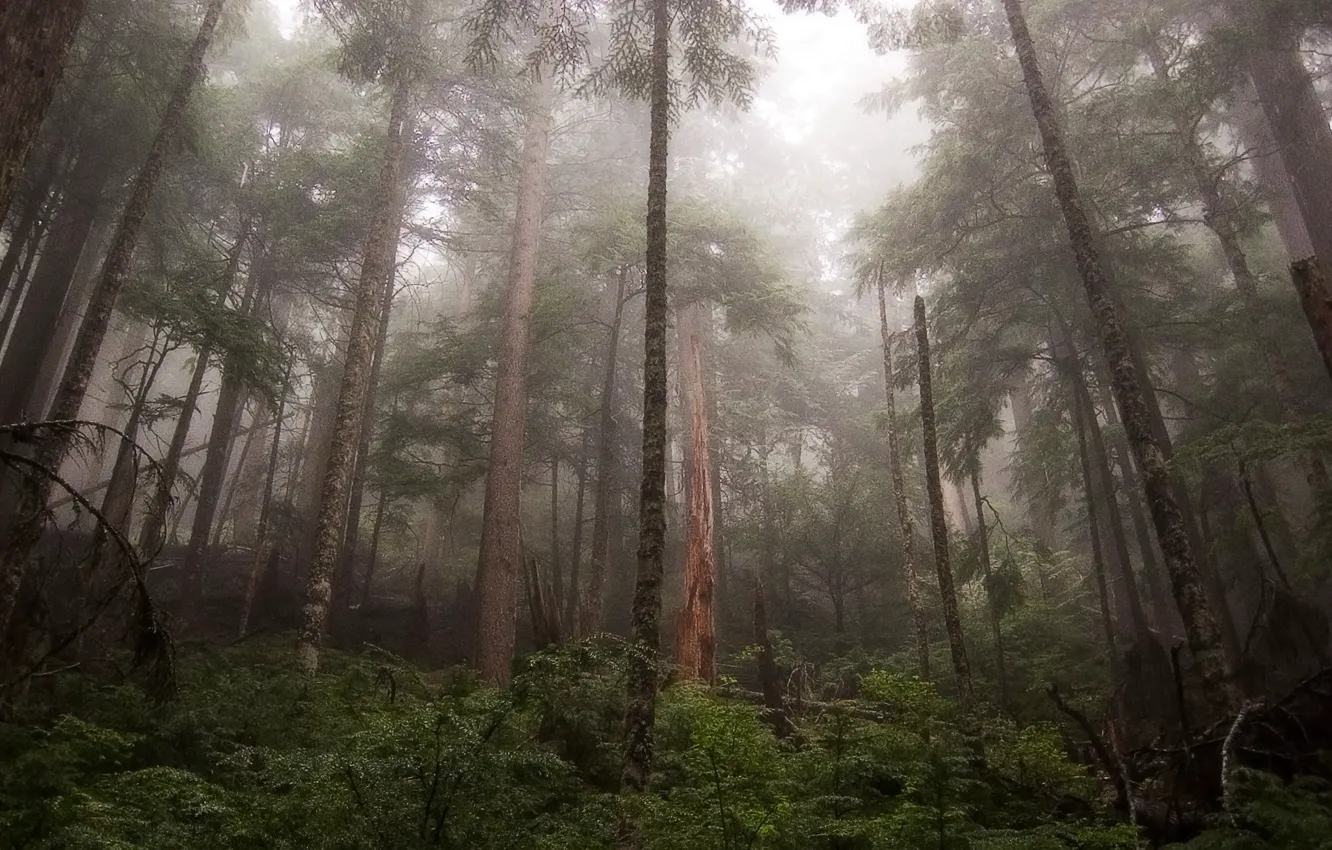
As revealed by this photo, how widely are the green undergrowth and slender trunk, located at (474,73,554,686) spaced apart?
4791 mm

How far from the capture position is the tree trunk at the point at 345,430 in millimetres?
10812

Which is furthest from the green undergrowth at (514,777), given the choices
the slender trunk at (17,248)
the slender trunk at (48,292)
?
the slender trunk at (48,292)

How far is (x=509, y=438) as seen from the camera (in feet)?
49.7

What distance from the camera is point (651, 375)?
8.79 metres

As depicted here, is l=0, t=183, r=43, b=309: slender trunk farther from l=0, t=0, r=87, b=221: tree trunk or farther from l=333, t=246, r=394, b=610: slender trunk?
l=0, t=0, r=87, b=221: tree trunk

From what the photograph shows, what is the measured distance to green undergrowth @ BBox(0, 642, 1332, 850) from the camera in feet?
15.3

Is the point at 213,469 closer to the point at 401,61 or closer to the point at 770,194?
the point at 401,61

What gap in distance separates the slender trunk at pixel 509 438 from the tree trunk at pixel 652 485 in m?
5.81

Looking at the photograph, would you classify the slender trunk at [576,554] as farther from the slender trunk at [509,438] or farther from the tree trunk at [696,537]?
the tree trunk at [696,537]

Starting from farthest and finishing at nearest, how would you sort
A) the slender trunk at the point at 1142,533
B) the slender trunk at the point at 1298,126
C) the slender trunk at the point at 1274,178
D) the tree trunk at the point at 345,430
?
the slender trunk at the point at 1274,178 → the slender trunk at the point at 1142,533 → the slender trunk at the point at 1298,126 → the tree trunk at the point at 345,430

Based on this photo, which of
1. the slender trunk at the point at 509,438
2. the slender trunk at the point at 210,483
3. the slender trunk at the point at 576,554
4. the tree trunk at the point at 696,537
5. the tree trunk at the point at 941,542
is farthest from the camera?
the slender trunk at the point at 576,554

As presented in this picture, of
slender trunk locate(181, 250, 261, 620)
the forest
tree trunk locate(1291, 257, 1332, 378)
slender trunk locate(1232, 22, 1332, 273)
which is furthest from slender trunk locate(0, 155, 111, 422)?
slender trunk locate(1232, 22, 1332, 273)

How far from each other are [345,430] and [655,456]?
636cm

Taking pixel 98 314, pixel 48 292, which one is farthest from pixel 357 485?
pixel 98 314
